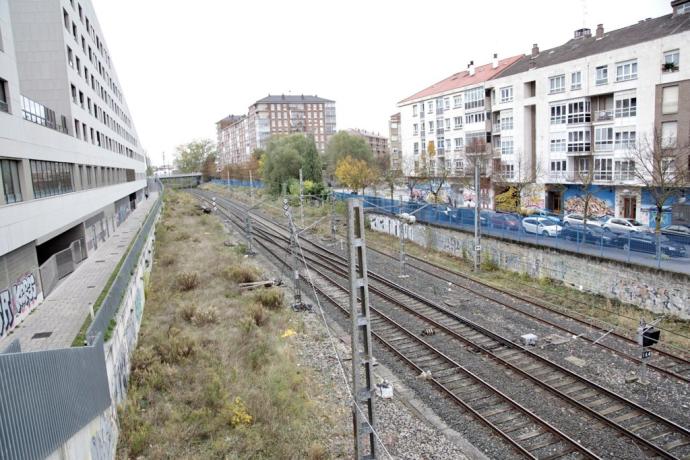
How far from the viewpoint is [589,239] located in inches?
909

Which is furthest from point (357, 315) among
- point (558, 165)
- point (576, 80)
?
point (558, 165)

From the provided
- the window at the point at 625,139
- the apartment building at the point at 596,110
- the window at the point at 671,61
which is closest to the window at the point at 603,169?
the apartment building at the point at 596,110

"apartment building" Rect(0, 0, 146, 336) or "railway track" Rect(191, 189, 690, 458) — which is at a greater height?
"apartment building" Rect(0, 0, 146, 336)

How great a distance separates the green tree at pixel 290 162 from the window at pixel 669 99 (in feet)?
120

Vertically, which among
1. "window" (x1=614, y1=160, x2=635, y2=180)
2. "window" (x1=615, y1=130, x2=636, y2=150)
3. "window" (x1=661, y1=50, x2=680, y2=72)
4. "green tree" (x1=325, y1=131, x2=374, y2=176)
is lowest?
"window" (x1=614, y1=160, x2=635, y2=180)

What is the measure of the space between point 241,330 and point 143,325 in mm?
3410

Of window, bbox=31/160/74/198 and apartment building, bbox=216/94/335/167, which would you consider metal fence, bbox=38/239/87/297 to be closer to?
window, bbox=31/160/74/198

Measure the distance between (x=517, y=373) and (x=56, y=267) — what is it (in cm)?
1728

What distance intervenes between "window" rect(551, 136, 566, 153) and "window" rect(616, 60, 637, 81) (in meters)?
6.59

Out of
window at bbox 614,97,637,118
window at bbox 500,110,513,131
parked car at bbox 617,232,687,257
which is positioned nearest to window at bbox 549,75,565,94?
window at bbox 500,110,513,131

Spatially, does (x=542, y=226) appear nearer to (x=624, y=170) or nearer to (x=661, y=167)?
(x=661, y=167)

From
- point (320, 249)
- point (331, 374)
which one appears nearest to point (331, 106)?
point (320, 249)

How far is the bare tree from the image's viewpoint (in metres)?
25.5

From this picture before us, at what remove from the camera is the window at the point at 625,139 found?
3581cm
